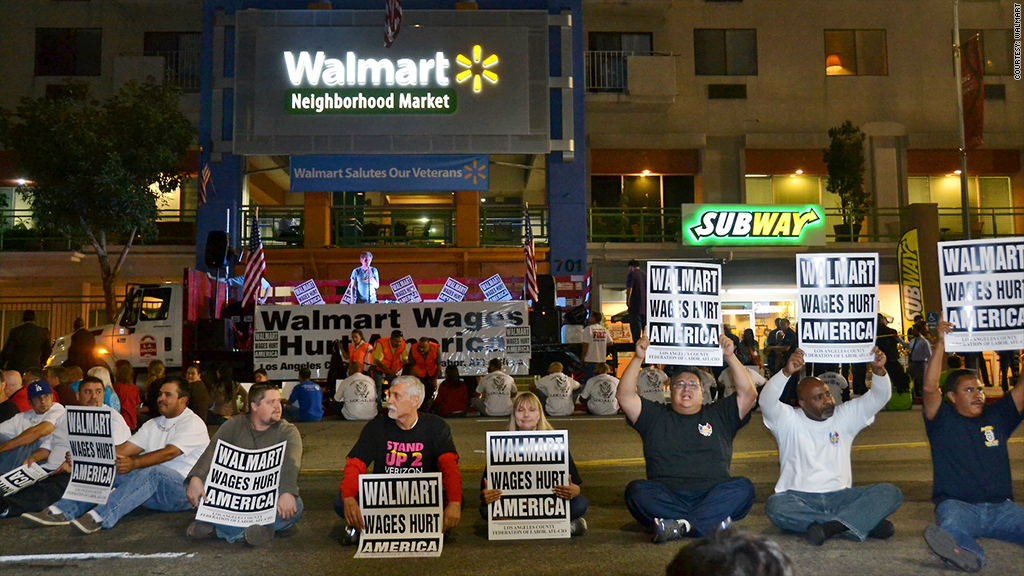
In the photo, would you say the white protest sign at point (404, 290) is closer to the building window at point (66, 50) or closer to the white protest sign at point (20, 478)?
the white protest sign at point (20, 478)

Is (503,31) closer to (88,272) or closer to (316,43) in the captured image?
(316,43)

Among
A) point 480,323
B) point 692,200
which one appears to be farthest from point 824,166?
point 480,323

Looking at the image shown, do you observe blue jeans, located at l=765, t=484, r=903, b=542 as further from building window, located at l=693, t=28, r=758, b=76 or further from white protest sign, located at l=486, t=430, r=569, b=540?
building window, located at l=693, t=28, r=758, b=76

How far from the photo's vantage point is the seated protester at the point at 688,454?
6727 millimetres

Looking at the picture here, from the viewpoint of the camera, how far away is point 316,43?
22.3 meters

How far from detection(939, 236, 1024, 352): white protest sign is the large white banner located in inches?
472

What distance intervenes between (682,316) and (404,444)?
8.09 ft

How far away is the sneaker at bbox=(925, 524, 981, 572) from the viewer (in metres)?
5.82

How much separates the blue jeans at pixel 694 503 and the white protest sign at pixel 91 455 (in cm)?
436

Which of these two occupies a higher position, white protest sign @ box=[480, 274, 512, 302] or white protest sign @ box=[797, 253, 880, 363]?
white protest sign @ box=[480, 274, 512, 302]

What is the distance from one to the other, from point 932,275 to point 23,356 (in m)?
23.2

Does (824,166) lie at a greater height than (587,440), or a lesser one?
greater

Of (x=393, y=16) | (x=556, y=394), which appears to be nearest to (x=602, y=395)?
(x=556, y=394)

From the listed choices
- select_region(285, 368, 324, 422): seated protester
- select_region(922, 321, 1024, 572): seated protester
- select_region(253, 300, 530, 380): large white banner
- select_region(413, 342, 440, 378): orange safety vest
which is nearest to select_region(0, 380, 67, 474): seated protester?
select_region(285, 368, 324, 422): seated protester
